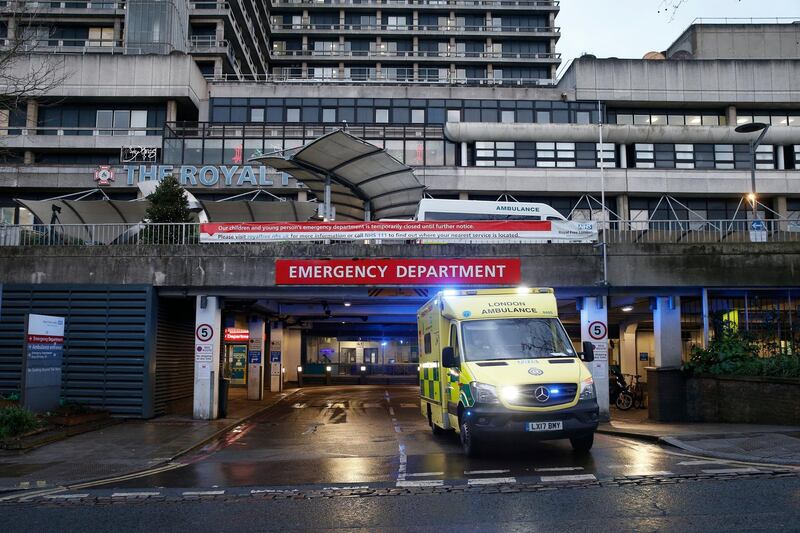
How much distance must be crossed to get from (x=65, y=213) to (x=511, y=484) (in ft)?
80.9

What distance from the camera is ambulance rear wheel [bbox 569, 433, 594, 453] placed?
11.9 meters

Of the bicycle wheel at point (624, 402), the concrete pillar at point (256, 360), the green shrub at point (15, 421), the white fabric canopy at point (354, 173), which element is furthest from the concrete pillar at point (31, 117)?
the bicycle wheel at point (624, 402)

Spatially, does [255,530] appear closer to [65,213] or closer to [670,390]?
[670,390]

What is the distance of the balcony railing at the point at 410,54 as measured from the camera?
238ft

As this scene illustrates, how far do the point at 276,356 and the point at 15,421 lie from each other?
18.1 metres

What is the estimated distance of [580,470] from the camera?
34.0ft

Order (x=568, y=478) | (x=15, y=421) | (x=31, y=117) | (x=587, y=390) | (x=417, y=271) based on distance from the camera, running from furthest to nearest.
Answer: (x=31, y=117), (x=417, y=271), (x=15, y=421), (x=587, y=390), (x=568, y=478)

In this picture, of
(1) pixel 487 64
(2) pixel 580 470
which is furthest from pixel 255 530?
(1) pixel 487 64

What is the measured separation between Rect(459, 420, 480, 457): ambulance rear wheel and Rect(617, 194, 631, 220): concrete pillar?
116ft

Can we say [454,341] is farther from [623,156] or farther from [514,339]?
[623,156]

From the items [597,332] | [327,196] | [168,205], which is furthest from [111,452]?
[597,332]

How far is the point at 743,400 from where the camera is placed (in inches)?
661

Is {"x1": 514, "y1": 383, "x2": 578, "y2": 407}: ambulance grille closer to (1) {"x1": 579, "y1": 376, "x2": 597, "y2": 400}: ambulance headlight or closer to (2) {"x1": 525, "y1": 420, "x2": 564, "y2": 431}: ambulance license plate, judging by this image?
(1) {"x1": 579, "y1": 376, "x2": 597, "y2": 400}: ambulance headlight

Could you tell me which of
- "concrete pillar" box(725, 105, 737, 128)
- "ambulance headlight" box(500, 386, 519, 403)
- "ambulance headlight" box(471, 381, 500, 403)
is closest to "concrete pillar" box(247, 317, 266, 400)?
"ambulance headlight" box(471, 381, 500, 403)
